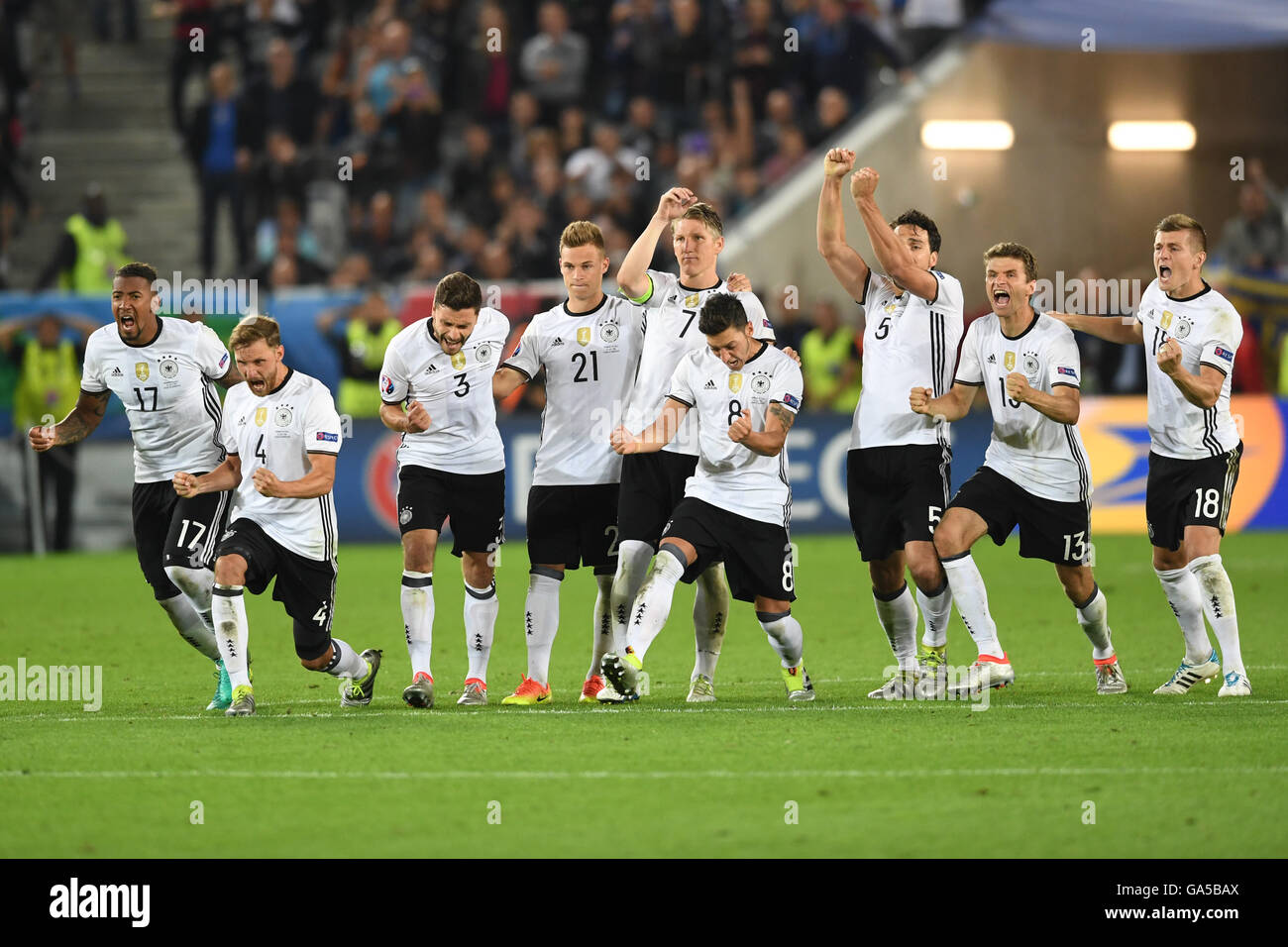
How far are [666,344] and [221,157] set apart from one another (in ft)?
44.1

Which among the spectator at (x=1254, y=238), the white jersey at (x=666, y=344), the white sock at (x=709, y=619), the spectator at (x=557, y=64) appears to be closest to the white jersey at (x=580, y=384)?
the white jersey at (x=666, y=344)

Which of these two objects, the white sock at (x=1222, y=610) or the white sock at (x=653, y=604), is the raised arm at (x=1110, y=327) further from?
the white sock at (x=653, y=604)

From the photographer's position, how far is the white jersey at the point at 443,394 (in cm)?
932

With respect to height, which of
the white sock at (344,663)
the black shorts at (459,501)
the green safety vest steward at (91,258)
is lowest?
the white sock at (344,663)

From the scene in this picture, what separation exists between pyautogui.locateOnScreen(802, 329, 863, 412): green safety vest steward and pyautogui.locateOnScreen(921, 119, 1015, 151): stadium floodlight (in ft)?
12.1

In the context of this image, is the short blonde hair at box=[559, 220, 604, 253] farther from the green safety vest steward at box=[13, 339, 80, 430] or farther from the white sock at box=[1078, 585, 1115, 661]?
the green safety vest steward at box=[13, 339, 80, 430]

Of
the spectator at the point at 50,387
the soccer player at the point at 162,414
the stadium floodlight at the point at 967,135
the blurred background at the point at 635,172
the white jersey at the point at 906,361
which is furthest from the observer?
the stadium floodlight at the point at 967,135

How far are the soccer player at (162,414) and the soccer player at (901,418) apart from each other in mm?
3336

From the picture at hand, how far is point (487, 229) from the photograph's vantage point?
2127 centimetres

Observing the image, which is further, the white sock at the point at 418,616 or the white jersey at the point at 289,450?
the white sock at the point at 418,616
